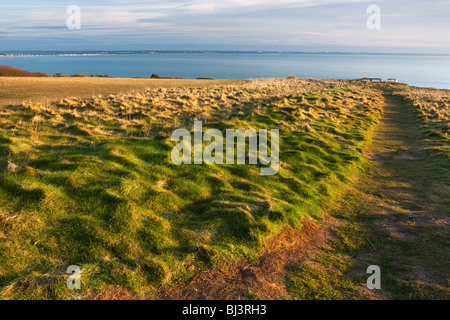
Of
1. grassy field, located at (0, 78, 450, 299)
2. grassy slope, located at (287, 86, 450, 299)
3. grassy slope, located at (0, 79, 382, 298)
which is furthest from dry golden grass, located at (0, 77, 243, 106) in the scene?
grassy slope, located at (287, 86, 450, 299)

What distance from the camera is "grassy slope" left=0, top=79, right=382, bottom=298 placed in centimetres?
584

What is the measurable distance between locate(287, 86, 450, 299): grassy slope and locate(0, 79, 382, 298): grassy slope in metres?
1.20

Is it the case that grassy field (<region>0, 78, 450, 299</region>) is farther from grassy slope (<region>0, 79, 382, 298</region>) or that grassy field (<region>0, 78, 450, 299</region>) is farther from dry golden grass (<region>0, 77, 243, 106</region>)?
dry golden grass (<region>0, 77, 243, 106</region>)

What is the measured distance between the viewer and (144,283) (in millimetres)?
5715

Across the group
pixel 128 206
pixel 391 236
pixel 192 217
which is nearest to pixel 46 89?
pixel 128 206

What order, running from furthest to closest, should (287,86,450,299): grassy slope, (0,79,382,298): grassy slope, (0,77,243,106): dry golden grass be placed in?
(0,77,243,106): dry golden grass < (287,86,450,299): grassy slope < (0,79,382,298): grassy slope

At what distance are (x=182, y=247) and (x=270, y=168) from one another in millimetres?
6299

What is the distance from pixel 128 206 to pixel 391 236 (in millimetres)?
7314

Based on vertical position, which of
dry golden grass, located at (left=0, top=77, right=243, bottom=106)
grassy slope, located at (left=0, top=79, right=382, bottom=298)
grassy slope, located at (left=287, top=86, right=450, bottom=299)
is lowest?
grassy slope, located at (left=287, top=86, right=450, bottom=299)

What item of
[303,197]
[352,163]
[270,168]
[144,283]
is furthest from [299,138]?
[144,283]

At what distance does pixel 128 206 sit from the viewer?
7707mm

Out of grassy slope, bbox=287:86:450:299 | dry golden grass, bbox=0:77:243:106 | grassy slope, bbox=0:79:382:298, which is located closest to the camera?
grassy slope, bbox=0:79:382:298

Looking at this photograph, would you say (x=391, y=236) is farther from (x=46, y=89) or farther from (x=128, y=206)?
(x=46, y=89)

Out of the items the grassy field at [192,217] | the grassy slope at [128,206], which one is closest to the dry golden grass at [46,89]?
the grassy slope at [128,206]
